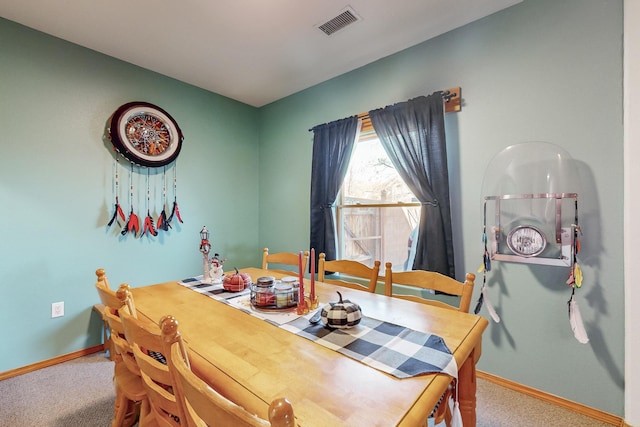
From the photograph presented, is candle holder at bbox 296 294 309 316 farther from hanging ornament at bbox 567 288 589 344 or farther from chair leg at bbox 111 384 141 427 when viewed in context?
hanging ornament at bbox 567 288 589 344

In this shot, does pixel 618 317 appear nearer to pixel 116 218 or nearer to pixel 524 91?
pixel 524 91

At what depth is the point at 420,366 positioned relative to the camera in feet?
2.61

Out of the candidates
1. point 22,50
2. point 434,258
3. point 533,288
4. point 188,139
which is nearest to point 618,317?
point 533,288

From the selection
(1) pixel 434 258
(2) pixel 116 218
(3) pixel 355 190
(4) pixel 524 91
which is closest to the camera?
(4) pixel 524 91

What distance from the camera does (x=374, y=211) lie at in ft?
8.50

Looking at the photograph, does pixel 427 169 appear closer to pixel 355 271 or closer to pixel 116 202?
pixel 355 271

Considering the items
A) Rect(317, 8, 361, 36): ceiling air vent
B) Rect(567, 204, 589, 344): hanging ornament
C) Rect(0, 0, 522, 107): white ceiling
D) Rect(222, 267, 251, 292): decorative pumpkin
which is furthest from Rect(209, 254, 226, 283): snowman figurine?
Rect(567, 204, 589, 344): hanging ornament

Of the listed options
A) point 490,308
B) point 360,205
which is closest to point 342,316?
point 490,308

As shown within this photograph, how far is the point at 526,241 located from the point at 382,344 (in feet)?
4.33

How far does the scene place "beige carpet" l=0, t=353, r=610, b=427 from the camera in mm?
1568

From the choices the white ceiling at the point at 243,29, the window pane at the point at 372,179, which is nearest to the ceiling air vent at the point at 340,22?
the white ceiling at the point at 243,29

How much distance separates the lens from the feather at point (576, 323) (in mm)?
1520

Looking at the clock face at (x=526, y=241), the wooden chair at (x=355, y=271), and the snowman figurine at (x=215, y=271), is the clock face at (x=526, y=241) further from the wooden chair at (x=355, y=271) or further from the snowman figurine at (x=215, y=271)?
the snowman figurine at (x=215, y=271)

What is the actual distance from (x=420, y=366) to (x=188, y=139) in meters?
2.85
